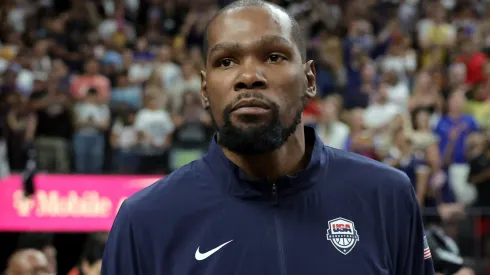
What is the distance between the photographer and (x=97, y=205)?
8625mm

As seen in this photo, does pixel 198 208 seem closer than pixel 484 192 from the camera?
Yes

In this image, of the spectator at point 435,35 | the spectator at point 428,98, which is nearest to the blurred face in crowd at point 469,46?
the spectator at point 435,35

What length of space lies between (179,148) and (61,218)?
92.3 inches

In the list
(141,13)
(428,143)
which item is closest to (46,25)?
(141,13)

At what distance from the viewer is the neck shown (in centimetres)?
247

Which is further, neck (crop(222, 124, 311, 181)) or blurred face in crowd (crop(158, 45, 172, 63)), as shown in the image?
blurred face in crowd (crop(158, 45, 172, 63))

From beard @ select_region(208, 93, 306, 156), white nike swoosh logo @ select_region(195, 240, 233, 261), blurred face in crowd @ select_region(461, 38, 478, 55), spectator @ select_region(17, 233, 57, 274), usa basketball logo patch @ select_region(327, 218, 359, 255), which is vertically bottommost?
spectator @ select_region(17, 233, 57, 274)

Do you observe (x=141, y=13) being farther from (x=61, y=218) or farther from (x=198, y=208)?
(x=198, y=208)

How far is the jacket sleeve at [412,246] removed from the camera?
2.48 metres

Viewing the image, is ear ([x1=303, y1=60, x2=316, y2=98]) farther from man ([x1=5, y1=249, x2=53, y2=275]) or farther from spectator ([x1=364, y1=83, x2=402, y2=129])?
spectator ([x1=364, y1=83, x2=402, y2=129])

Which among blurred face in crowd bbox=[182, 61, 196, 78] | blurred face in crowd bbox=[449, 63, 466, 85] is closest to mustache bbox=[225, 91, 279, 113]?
blurred face in crowd bbox=[182, 61, 196, 78]

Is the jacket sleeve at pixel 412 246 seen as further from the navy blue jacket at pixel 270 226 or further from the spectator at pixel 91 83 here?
the spectator at pixel 91 83

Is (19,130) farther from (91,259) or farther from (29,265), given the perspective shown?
(29,265)

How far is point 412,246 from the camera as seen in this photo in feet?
8.21
